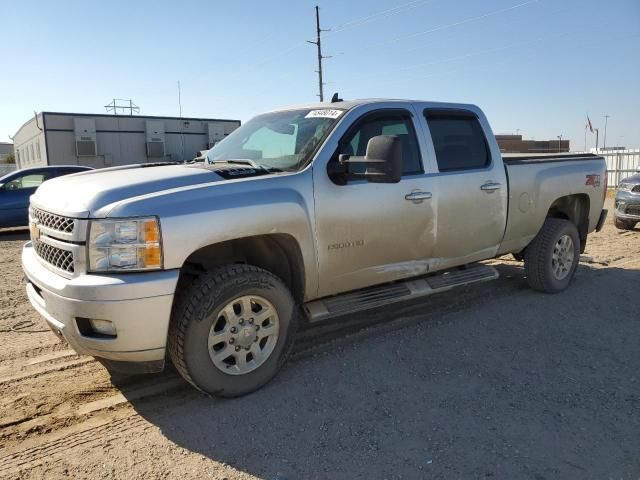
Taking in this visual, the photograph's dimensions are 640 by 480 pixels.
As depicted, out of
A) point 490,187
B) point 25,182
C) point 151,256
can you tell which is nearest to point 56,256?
point 151,256

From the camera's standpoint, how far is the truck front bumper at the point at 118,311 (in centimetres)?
294

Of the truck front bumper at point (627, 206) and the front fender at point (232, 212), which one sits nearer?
the front fender at point (232, 212)

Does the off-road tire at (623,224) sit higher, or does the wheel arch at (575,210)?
the wheel arch at (575,210)

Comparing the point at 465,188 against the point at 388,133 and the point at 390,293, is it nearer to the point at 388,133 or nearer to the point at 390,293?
the point at 388,133

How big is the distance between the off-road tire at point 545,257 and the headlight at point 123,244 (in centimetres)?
431

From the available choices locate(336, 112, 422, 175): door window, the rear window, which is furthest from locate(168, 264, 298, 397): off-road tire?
the rear window

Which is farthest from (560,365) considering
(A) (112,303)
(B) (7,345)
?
(B) (7,345)

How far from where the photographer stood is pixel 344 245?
3.90 m

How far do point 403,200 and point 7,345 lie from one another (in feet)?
11.8

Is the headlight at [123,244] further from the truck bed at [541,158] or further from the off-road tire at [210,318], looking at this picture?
the truck bed at [541,158]

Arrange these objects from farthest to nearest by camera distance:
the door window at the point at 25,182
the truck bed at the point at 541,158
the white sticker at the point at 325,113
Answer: the door window at the point at 25,182 → the truck bed at the point at 541,158 → the white sticker at the point at 325,113

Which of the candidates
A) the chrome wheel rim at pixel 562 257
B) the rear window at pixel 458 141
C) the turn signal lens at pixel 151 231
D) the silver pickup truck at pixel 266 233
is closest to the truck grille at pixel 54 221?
the silver pickup truck at pixel 266 233

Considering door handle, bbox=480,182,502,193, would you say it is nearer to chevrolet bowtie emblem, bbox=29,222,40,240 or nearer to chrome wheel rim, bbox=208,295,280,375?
chrome wheel rim, bbox=208,295,280,375

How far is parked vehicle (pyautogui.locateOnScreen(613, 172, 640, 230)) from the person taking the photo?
10180 mm
